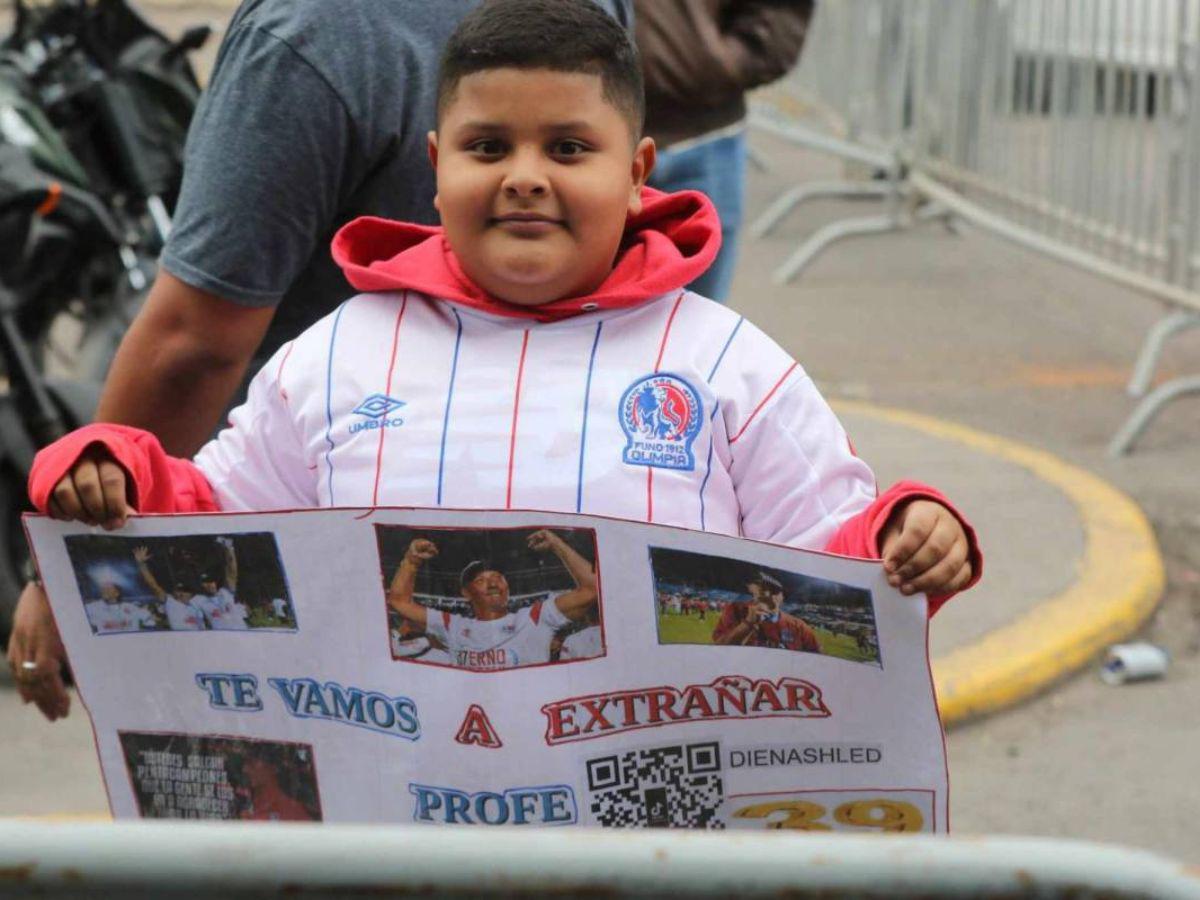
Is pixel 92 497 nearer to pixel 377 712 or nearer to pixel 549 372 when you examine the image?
pixel 377 712

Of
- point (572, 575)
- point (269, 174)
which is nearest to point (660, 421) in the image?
point (572, 575)

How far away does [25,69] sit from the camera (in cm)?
580

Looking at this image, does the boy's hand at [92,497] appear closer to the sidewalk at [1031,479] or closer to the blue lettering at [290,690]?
the blue lettering at [290,690]

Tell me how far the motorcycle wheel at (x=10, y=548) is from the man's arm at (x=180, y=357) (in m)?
2.00

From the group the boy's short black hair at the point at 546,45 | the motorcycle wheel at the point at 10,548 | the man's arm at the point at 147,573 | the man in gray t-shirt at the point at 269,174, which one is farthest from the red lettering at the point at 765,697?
the motorcycle wheel at the point at 10,548

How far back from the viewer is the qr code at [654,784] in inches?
77.2

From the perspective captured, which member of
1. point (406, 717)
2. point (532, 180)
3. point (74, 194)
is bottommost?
point (74, 194)

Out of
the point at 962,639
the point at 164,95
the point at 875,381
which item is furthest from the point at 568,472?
the point at 875,381

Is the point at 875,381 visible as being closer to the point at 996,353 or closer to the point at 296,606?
the point at 996,353

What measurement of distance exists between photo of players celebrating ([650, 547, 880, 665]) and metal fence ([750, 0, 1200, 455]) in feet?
16.0

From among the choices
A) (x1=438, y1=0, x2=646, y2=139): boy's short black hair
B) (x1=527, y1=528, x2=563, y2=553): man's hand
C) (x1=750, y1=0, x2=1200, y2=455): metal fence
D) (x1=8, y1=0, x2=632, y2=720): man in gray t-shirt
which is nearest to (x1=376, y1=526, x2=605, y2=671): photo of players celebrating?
(x1=527, y1=528, x2=563, y2=553): man's hand

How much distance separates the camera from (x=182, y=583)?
A: 201 centimetres

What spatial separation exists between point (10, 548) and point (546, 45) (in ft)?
9.42

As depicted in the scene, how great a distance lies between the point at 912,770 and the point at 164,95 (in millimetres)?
4433
